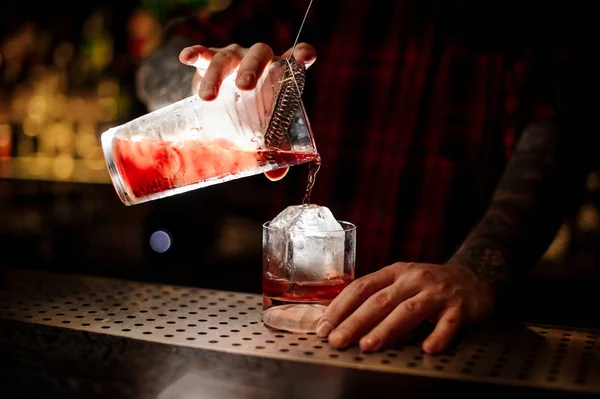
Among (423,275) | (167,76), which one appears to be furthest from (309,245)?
(167,76)

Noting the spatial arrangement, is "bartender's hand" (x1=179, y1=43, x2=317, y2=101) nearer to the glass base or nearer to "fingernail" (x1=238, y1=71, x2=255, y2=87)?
"fingernail" (x1=238, y1=71, x2=255, y2=87)

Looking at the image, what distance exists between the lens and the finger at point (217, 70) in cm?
143

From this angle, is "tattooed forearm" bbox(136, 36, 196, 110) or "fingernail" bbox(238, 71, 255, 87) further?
"tattooed forearm" bbox(136, 36, 196, 110)

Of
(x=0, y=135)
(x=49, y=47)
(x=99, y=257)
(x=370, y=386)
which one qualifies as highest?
(x=49, y=47)

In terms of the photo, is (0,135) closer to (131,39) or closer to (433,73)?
(131,39)

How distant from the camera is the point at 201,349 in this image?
4.53ft

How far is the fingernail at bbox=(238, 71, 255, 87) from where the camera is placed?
141 centimetres

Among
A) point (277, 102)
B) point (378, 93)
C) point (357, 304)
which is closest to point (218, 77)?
point (277, 102)

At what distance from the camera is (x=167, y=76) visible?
253 centimetres

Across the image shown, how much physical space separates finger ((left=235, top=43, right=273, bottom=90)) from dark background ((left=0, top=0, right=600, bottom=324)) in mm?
2638

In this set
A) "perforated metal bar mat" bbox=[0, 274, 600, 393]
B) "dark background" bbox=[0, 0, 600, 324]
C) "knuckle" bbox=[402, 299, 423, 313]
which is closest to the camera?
"perforated metal bar mat" bbox=[0, 274, 600, 393]

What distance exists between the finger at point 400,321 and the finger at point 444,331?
3 cm

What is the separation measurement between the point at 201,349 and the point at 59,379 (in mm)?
260

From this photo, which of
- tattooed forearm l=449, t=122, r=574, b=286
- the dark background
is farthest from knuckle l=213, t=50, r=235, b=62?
the dark background
